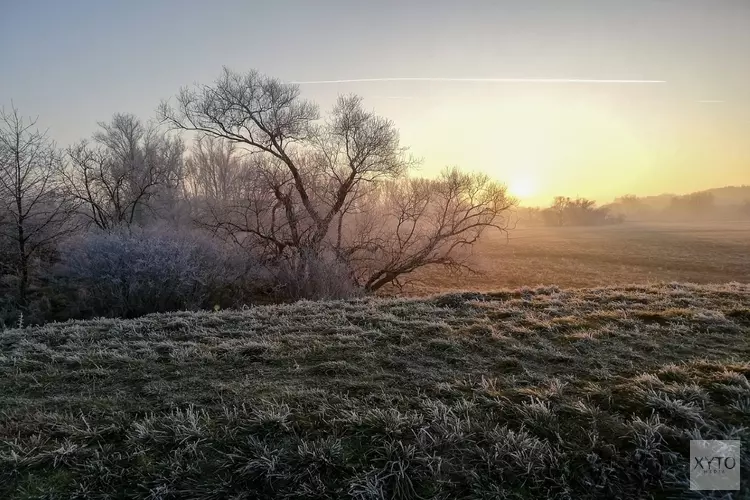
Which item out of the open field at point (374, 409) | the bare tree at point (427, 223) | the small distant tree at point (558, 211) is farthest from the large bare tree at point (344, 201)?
the small distant tree at point (558, 211)

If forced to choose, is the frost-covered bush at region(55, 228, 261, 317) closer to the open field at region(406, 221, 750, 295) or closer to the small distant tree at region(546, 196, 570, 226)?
the open field at region(406, 221, 750, 295)

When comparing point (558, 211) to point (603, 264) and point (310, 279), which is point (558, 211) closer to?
point (603, 264)

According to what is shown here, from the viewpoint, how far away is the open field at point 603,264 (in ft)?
59.5

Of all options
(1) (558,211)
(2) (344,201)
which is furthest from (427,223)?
(1) (558,211)

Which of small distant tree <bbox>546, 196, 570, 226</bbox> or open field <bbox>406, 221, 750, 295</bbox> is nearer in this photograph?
open field <bbox>406, 221, 750, 295</bbox>

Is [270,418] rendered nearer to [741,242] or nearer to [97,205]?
[97,205]

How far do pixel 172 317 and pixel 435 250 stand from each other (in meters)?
13.6

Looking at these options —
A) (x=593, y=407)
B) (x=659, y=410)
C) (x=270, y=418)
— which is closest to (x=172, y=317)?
(x=270, y=418)

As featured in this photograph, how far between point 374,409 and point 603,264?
2490 cm

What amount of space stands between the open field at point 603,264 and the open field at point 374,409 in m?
11.3

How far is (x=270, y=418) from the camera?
9.27 ft

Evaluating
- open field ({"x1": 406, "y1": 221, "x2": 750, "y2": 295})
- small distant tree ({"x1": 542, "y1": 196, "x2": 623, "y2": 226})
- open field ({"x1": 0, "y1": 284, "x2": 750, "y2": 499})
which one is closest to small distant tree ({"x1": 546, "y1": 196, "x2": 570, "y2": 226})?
small distant tree ({"x1": 542, "y1": 196, "x2": 623, "y2": 226})

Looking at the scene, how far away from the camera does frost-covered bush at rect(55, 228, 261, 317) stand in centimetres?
1086

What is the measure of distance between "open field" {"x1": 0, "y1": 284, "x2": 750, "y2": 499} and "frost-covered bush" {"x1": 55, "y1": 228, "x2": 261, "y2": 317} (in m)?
5.82
